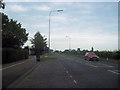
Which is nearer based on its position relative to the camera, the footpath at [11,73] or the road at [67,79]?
the road at [67,79]

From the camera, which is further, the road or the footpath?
the footpath

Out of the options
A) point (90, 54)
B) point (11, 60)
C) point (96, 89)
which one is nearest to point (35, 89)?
point (96, 89)

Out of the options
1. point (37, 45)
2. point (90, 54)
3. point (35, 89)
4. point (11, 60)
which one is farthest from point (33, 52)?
point (35, 89)

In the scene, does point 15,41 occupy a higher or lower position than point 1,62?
higher

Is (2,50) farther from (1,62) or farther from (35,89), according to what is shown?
(35,89)

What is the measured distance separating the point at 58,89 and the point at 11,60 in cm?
2150

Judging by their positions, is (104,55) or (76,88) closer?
(76,88)

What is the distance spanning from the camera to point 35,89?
8883 millimetres

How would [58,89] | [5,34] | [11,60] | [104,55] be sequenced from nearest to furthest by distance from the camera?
[58,89] < [11,60] < [5,34] < [104,55]

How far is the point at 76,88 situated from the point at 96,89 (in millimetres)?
964

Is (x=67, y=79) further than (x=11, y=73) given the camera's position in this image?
No

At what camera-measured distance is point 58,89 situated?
884cm

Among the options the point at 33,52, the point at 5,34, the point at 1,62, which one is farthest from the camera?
the point at 33,52

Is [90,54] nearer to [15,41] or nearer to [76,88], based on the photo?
[15,41]
